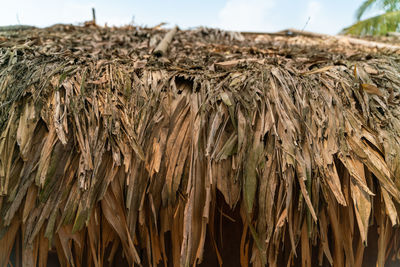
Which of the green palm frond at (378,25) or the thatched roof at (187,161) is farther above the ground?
the green palm frond at (378,25)

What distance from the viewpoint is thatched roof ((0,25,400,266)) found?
86 cm

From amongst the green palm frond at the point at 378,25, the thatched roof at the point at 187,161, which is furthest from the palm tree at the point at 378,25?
the thatched roof at the point at 187,161

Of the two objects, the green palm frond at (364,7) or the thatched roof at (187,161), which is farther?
the green palm frond at (364,7)

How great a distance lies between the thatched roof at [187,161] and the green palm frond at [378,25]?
5.81m

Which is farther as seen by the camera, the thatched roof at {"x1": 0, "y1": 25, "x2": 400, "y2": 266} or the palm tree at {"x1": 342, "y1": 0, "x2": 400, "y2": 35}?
the palm tree at {"x1": 342, "y1": 0, "x2": 400, "y2": 35}

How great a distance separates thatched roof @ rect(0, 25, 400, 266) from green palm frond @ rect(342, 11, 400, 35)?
581cm

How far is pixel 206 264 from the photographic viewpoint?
3.51 ft

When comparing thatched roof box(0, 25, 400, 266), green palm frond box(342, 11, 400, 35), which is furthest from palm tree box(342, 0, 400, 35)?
thatched roof box(0, 25, 400, 266)

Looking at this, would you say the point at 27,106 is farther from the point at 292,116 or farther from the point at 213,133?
the point at 292,116

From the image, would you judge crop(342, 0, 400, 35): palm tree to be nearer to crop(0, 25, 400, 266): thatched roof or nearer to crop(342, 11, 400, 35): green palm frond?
crop(342, 11, 400, 35): green palm frond

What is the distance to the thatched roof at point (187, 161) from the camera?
857 millimetres

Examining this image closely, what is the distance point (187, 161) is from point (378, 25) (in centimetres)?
653

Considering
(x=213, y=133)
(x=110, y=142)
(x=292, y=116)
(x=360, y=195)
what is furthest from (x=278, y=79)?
(x=110, y=142)

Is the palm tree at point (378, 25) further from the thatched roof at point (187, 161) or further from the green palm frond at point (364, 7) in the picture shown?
the thatched roof at point (187, 161)
